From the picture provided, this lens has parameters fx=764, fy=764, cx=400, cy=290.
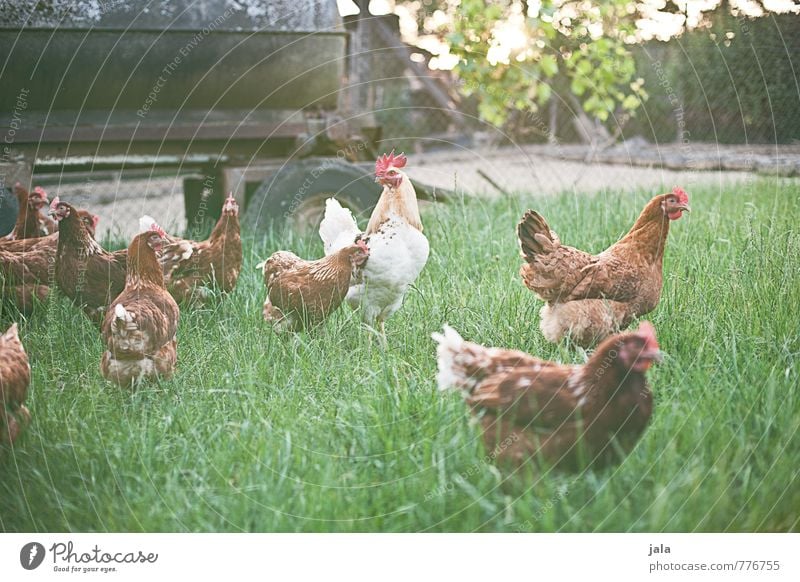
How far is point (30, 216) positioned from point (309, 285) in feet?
3.40

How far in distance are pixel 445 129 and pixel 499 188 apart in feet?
2.88

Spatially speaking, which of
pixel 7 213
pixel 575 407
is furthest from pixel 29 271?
pixel 575 407

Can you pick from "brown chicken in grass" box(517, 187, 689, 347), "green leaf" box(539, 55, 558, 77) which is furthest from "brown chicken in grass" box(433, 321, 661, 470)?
"green leaf" box(539, 55, 558, 77)

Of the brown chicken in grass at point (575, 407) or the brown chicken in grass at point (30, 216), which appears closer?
the brown chicken in grass at point (575, 407)

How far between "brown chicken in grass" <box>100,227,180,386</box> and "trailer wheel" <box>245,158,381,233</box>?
79cm

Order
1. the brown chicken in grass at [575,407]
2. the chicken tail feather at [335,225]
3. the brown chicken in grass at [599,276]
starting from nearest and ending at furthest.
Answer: the brown chicken in grass at [575,407]
the brown chicken in grass at [599,276]
the chicken tail feather at [335,225]

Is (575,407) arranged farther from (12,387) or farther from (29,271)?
(29,271)

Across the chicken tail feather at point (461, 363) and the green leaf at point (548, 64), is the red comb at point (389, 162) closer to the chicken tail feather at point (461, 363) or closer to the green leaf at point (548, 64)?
the chicken tail feather at point (461, 363)

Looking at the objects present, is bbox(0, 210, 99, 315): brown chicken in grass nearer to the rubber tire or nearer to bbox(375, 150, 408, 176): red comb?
the rubber tire

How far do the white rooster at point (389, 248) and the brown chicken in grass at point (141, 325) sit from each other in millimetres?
536

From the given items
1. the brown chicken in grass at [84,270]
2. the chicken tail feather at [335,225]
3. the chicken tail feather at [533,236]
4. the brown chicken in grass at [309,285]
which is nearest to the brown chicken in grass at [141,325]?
the brown chicken in grass at [84,270]

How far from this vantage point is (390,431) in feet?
6.23

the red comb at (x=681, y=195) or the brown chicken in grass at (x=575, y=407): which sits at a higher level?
the red comb at (x=681, y=195)

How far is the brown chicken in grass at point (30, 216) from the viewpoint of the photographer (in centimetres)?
252
